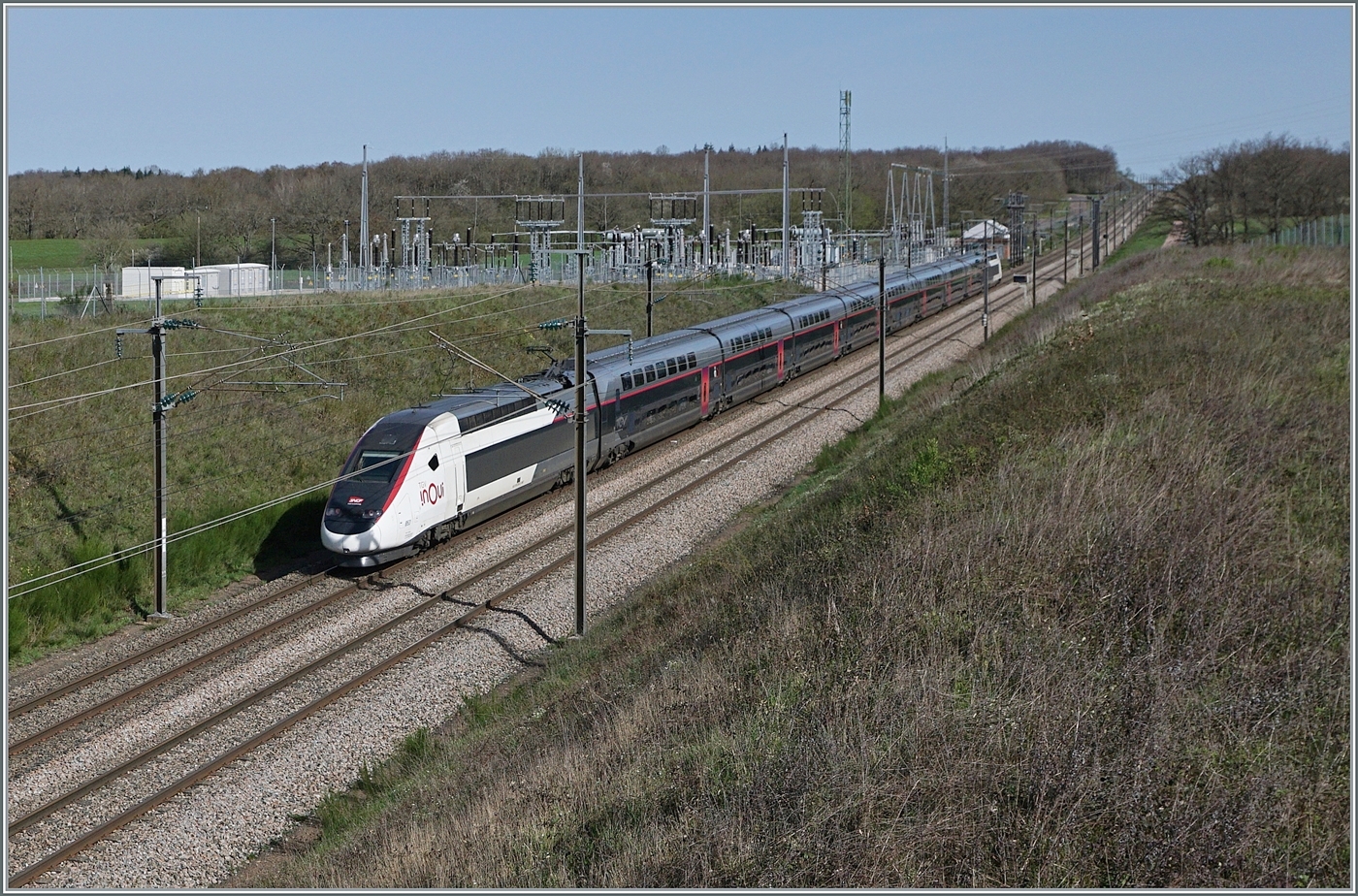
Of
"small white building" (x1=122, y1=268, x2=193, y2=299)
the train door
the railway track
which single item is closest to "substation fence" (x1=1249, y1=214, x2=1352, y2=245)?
the railway track

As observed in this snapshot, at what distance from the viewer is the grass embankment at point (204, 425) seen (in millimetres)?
21312

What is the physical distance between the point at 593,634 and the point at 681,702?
697 cm

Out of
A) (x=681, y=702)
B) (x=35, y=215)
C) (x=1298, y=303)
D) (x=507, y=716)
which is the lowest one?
(x=507, y=716)

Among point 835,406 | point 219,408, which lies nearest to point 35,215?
point 219,408

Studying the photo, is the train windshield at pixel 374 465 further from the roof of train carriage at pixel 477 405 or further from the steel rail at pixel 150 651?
the steel rail at pixel 150 651

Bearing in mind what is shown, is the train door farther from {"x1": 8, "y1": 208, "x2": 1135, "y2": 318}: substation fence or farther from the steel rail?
{"x1": 8, "y1": 208, "x2": 1135, "y2": 318}: substation fence

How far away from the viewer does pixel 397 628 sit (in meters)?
18.6

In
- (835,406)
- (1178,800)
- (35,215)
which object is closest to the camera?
(1178,800)

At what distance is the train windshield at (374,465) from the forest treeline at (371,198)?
3874 centimetres

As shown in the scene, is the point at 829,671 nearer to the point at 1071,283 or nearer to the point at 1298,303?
the point at 1298,303

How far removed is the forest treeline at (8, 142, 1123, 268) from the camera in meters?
70.6

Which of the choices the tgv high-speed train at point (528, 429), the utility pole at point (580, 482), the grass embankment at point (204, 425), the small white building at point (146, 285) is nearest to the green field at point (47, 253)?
the small white building at point (146, 285)

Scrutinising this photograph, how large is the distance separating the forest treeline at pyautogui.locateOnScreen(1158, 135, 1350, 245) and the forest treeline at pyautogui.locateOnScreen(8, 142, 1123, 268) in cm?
1860

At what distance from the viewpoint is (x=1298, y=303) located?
27.5 m
